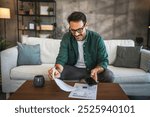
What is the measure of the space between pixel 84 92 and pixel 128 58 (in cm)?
135

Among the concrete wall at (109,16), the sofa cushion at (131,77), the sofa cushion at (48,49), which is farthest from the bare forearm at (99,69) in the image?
the concrete wall at (109,16)

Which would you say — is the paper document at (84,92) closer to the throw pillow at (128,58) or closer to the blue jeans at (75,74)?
the blue jeans at (75,74)

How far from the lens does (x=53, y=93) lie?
1.52m

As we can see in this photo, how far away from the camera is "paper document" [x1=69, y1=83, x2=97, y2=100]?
1.43 m

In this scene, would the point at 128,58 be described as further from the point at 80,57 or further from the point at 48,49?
the point at 48,49

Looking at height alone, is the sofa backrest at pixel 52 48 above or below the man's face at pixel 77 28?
below

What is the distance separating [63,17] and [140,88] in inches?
133

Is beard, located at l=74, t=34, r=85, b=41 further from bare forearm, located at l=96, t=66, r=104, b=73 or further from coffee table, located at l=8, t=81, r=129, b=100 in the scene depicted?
coffee table, located at l=8, t=81, r=129, b=100

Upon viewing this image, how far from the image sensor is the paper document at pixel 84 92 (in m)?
1.43

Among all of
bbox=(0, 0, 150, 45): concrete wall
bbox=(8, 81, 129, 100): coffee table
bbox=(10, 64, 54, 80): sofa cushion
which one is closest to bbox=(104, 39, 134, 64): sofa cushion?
bbox=(10, 64, 54, 80): sofa cushion

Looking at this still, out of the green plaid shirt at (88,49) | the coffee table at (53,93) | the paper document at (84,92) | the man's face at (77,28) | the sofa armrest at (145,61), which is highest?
the man's face at (77,28)

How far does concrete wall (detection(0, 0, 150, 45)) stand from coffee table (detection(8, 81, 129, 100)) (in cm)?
370

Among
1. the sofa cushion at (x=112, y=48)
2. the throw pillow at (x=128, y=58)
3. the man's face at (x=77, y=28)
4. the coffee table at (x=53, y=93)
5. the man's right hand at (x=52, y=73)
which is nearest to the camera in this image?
the coffee table at (x=53, y=93)

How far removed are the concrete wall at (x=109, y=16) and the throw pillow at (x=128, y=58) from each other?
273cm
